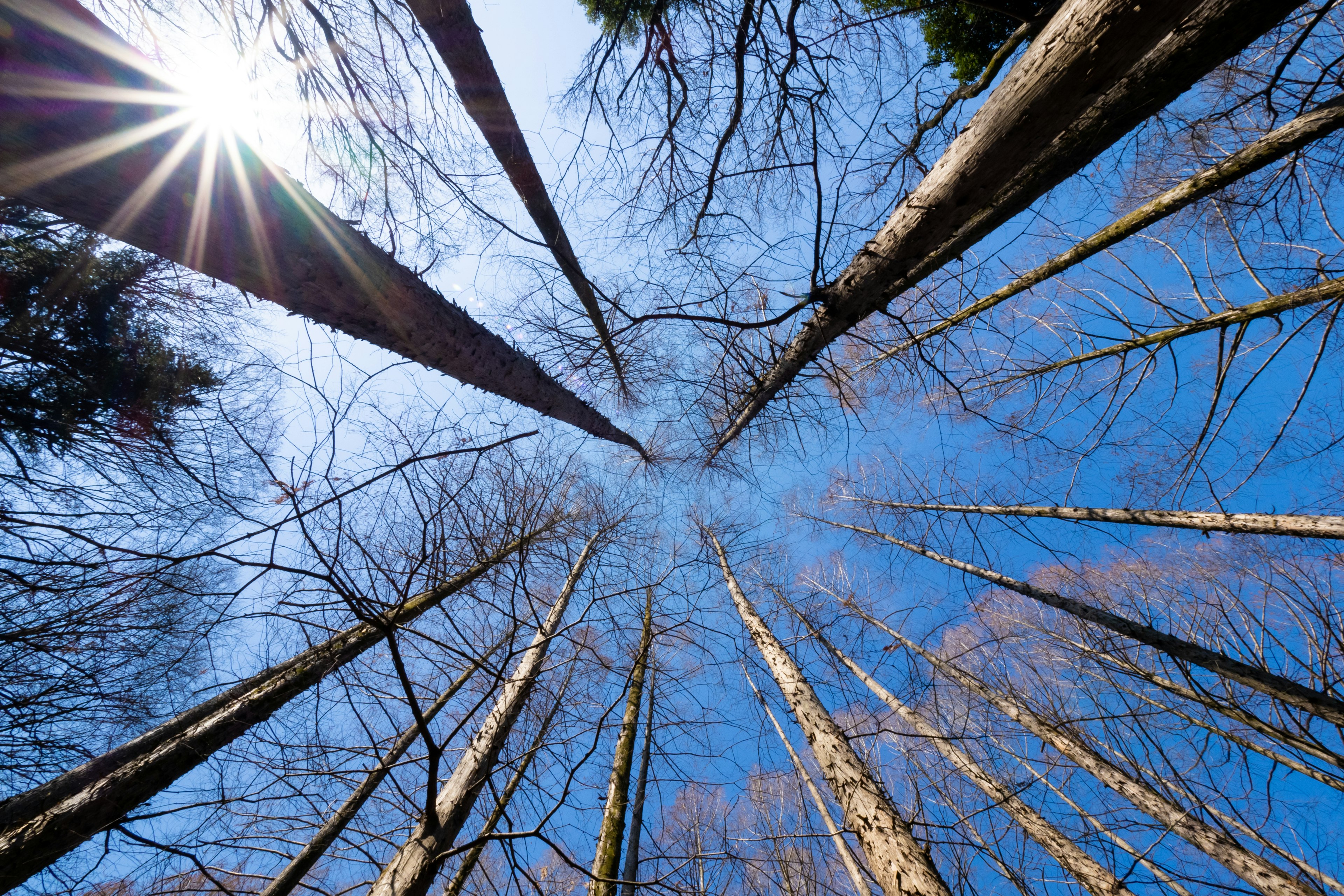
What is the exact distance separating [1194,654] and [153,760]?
10.1 m

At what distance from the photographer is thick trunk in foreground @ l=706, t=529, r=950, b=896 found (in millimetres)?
2420

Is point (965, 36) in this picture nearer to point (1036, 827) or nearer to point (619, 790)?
point (1036, 827)

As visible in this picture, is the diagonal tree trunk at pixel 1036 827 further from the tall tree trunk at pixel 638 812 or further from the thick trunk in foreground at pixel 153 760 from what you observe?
the thick trunk in foreground at pixel 153 760

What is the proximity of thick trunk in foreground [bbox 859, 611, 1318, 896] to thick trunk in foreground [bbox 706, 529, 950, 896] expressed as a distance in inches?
53.1

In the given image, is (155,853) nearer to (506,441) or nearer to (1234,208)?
(506,441)

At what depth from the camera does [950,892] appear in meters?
2.52

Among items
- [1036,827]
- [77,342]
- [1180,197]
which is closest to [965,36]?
[1180,197]

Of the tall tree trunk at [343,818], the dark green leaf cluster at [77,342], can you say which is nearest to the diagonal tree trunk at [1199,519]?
the tall tree trunk at [343,818]

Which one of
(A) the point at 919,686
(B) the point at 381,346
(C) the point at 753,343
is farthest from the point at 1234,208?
(B) the point at 381,346

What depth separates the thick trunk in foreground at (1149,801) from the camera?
355 centimetres

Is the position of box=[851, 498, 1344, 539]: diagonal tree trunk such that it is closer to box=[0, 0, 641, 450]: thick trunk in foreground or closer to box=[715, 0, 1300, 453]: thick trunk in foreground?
box=[715, 0, 1300, 453]: thick trunk in foreground

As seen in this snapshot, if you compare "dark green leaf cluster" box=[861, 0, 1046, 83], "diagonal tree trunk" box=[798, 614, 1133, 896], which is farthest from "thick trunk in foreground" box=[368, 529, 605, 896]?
"dark green leaf cluster" box=[861, 0, 1046, 83]

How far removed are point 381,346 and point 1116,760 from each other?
905 cm

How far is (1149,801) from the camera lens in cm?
438
